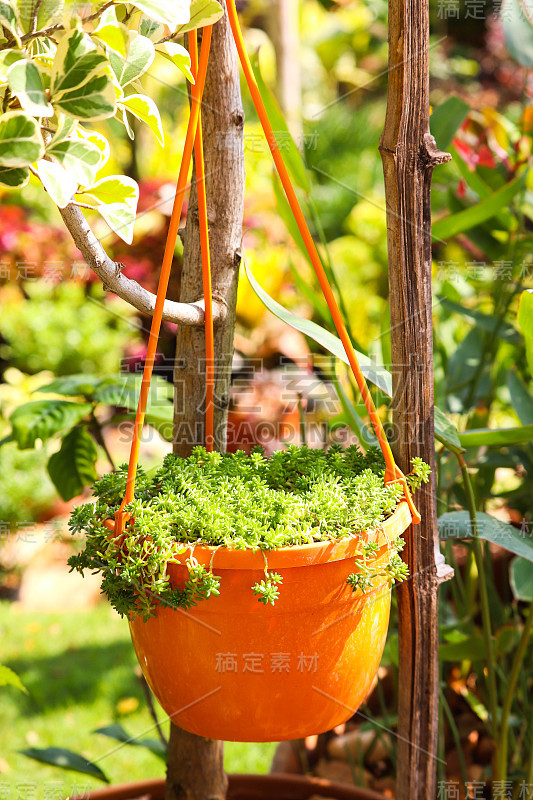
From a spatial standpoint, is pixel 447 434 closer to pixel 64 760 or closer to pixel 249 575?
pixel 249 575

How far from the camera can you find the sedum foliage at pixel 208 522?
0.53 metres

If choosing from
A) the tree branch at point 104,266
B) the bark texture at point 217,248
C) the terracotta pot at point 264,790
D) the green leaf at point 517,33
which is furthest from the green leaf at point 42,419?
the green leaf at point 517,33

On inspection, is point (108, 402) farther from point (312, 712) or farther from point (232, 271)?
point (312, 712)

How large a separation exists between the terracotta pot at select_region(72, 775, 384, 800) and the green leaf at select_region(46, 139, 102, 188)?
80 cm

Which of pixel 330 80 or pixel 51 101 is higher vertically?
pixel 330 80

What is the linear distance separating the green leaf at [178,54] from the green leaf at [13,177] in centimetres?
17

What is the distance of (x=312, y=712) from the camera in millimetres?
596

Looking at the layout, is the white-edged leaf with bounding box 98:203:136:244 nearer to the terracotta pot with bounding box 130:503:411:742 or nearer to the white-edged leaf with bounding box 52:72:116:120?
the white-edged leaf with bounding box 52:72:116:120

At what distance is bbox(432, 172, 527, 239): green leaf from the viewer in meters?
0.81

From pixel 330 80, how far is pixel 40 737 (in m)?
4.60

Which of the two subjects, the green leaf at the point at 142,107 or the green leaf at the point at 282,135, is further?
the green leaf at the point at 282,135

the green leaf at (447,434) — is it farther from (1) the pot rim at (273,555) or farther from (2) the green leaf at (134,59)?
(2) the green leaf at (134,59)

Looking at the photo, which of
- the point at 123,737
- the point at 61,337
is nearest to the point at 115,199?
the point at 123,737

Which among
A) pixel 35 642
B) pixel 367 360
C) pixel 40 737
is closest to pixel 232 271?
pixel 367 360
